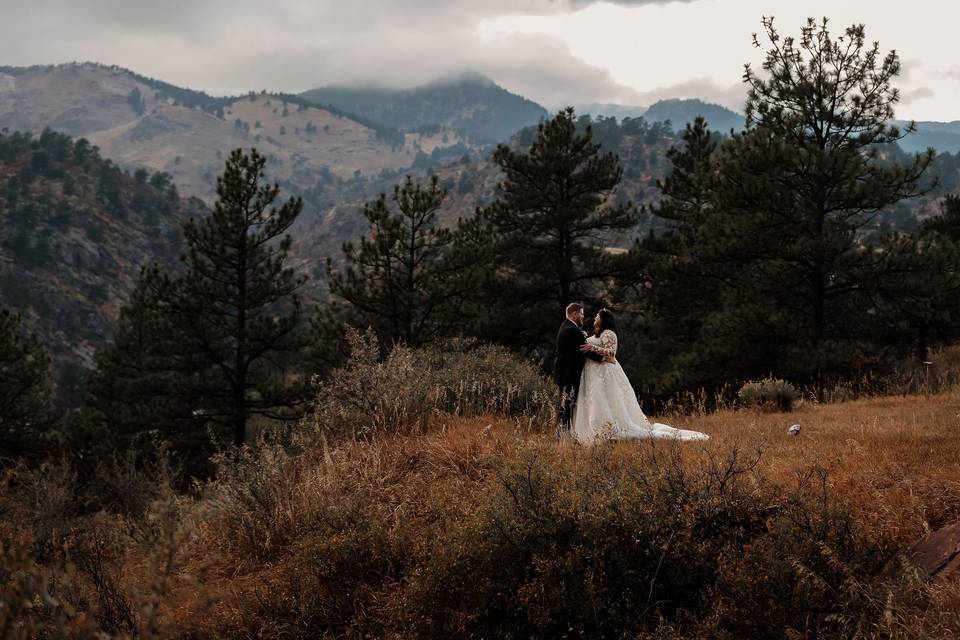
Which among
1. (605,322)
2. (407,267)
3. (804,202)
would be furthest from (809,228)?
(407,267)

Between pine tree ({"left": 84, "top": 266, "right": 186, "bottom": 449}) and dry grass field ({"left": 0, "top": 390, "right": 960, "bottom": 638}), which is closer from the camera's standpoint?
dry grass field ({"left": 0, "top": 390, "right": 960, "bottom": 638})

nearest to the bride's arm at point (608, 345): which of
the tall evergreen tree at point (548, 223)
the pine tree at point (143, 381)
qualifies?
the tall evergreen tree at point (548, 223)

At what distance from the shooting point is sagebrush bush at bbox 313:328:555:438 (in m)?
7.59

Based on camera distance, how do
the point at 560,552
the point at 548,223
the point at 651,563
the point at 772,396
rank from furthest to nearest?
the point at 548,223
the point at 772,396
the point at 560,552
the point at 651,563

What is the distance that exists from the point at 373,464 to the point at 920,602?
4707mm

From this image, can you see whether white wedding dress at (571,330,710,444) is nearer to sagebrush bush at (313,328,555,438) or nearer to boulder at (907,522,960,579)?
sagebrush bush at (313,328,555,438)

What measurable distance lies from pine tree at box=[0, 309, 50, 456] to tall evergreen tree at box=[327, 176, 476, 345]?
10984 millimetres

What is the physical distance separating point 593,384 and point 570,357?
0.52 meters

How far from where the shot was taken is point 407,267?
22.2m

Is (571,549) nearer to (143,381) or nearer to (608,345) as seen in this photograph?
(608,345)

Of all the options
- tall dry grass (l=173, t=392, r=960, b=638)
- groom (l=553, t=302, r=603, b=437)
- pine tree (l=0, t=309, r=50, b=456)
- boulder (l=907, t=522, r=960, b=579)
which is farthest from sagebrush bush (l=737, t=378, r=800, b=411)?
pine tree (l=0, t=309, r=50, b=456)

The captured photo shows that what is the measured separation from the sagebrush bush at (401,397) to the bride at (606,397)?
1.77 ft

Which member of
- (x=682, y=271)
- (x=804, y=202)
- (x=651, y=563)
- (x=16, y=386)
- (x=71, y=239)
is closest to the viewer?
(x=651, y=563)

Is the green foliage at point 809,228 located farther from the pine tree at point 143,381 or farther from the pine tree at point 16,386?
the pine tree at point 16,386
